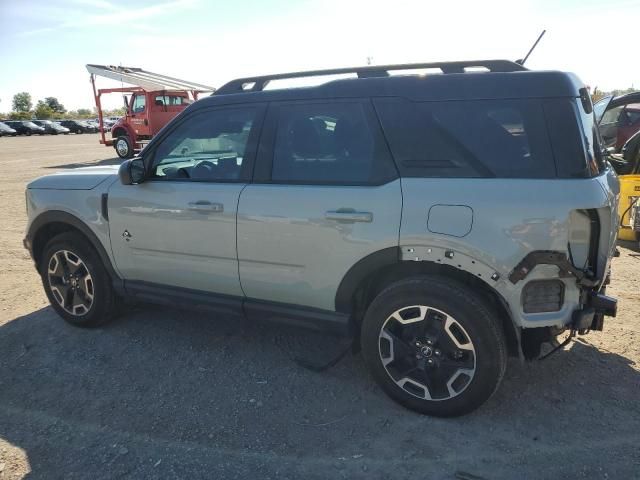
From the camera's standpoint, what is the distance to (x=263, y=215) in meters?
3.15

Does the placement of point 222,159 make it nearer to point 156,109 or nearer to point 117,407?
point 117,407

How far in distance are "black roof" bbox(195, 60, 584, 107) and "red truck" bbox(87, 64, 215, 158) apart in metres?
16.7

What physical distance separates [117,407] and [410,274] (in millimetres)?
1976

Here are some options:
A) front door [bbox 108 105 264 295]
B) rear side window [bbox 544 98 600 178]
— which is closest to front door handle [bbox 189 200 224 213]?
front door [bbox 108 105 264 295]

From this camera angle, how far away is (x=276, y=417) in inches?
117

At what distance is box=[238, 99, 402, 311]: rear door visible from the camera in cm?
287

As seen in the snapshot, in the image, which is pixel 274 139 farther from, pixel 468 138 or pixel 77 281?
pixel 77 281

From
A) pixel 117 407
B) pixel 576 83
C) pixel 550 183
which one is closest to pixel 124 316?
pixel 117 407

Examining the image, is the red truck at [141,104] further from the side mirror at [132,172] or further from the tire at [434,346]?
the tire at [434,346]

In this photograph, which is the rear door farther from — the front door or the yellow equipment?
the yellow equipment

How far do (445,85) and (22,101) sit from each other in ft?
381

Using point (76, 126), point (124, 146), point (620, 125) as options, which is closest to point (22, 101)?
point (76, 126)

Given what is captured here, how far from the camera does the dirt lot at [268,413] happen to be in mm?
2562

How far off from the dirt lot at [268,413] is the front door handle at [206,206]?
1.12 meters
